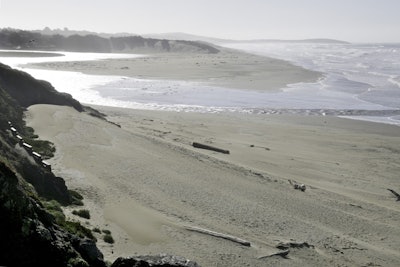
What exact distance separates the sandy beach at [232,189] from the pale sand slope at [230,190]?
4cm

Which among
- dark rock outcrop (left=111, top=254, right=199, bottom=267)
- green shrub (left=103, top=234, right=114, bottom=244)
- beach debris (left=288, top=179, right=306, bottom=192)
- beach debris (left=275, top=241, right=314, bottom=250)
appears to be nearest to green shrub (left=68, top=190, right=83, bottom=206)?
green shrub (left=103, top=234, right=114, bottom=244)

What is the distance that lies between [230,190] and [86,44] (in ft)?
385

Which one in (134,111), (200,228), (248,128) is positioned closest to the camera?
(200,228)

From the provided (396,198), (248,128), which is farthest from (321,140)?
(396,198)

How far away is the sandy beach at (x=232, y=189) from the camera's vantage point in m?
11.8

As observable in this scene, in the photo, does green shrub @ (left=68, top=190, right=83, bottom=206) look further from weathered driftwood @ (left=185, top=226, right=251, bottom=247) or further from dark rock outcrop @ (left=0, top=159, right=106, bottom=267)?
dark rock outcrop @ (left=0, top=159, right=106, bottom=267)

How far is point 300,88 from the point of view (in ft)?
161

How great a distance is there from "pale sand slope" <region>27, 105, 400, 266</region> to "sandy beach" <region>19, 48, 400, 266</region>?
4 centimetres

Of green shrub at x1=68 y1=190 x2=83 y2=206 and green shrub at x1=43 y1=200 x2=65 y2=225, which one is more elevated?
green shrub at x1=43 y1=200 x2=65 y2=225

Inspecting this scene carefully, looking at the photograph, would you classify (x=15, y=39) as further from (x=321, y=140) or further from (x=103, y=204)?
(x=103, y=204)

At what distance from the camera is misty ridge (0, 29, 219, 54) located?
110m

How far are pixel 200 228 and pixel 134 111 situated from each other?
2086cm

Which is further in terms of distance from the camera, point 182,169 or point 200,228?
point 182,169

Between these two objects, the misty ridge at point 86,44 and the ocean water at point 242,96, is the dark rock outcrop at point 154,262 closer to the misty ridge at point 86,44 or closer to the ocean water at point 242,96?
the ocean water at point 242,96
